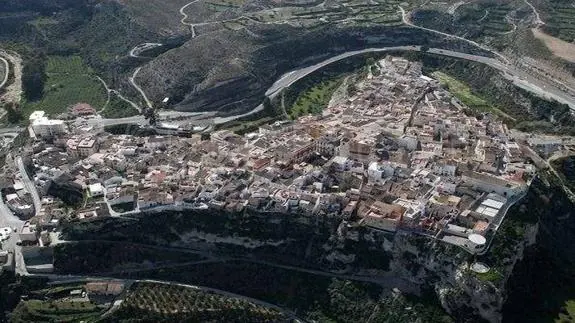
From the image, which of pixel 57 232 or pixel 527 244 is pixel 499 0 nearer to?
pixel 527 244

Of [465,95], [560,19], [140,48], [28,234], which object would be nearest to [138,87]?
[140,48]

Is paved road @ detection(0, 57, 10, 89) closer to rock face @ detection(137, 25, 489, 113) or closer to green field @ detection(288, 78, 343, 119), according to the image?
rock face @ detection(137, 25, 489, 113)

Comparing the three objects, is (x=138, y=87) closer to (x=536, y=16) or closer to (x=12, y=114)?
(x=12, y=114)

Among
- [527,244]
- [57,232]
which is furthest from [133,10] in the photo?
[527,244]

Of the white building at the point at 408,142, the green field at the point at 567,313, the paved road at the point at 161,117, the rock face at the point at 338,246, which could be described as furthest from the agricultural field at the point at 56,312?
the green field at the point at 567,313

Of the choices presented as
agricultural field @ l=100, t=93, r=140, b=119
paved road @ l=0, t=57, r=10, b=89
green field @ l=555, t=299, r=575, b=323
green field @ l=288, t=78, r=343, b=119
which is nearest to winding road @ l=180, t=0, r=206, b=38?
agricultural field @ l=100, t=93, r=140, b=119
